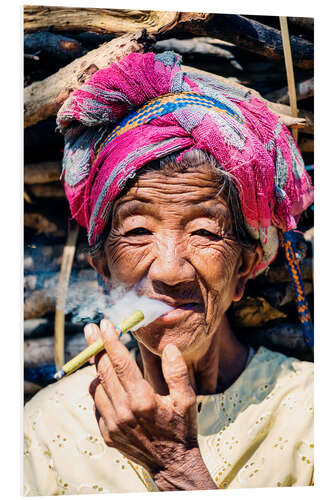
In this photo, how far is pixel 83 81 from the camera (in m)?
2.01

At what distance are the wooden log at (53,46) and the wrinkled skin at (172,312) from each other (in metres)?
0.53

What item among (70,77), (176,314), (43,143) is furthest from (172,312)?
(70,77)

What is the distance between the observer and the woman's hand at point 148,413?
1.72 m

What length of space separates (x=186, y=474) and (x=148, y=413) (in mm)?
246

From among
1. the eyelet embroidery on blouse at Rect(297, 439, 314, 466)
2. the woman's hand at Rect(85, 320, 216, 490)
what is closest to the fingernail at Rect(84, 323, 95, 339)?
the woman's hand at Rect(85, 320, 216, 490)

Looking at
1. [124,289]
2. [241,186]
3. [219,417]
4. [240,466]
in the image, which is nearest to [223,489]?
[240,466]

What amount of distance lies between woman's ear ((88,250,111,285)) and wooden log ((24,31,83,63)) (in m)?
0.68

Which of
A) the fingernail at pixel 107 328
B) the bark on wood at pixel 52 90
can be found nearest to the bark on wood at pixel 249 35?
the bark on wood at pixel 52 90

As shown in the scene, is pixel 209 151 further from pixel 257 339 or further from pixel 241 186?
pixel 257 339

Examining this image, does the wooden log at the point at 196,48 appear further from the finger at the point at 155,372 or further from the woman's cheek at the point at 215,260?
the finger at the point at 155,372

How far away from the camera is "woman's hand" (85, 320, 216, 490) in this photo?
5.63 ft
